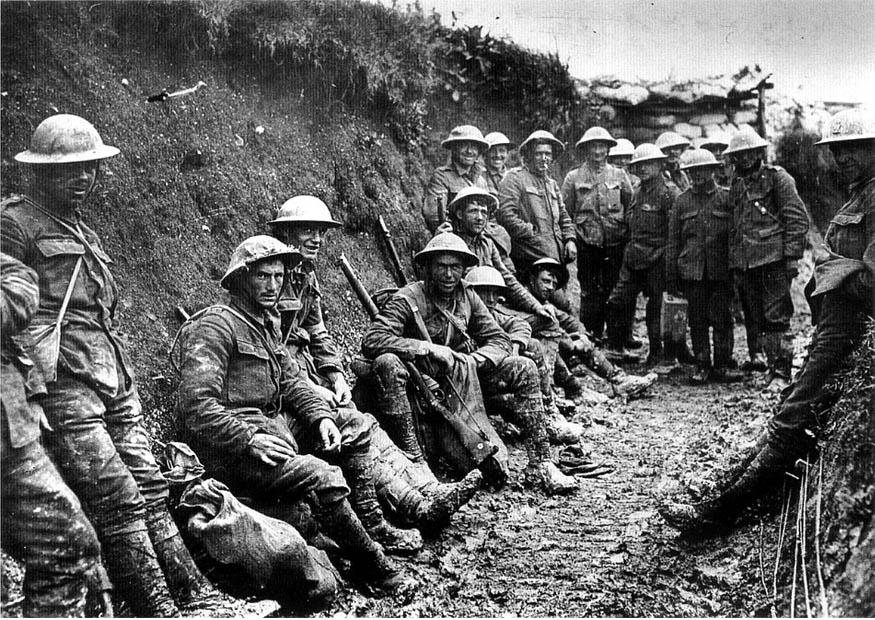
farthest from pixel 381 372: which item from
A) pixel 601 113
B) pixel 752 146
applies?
pixel 601 113

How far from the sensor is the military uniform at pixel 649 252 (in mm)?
10008

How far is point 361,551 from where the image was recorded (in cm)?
430

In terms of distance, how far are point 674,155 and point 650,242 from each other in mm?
2191

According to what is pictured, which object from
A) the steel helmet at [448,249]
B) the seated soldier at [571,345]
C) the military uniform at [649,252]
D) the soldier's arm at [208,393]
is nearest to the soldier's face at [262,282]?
the soldier's arm at [208,393]

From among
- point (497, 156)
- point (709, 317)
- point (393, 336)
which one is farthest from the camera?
point (497, 156)

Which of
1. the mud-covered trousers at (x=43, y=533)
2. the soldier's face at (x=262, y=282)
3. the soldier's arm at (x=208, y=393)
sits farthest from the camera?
the soldier's face at (x=262, y=282)

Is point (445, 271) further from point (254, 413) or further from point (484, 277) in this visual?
point (254, 413)

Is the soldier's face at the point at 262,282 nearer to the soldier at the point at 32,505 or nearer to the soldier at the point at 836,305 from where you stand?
the soldier at the point at 32,505

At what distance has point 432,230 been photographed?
902cm

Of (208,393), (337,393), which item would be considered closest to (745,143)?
(337,393)

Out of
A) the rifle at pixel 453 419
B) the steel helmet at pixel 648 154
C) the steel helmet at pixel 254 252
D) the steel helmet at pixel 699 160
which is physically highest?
the steel helmet at pixel 648 154

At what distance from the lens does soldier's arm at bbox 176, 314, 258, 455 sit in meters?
4.17

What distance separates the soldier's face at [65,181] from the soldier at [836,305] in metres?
3.97

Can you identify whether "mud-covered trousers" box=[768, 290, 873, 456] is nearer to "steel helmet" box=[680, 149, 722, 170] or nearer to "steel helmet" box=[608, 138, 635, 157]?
"steel helmet" box=[680, 149, 722, 170]
